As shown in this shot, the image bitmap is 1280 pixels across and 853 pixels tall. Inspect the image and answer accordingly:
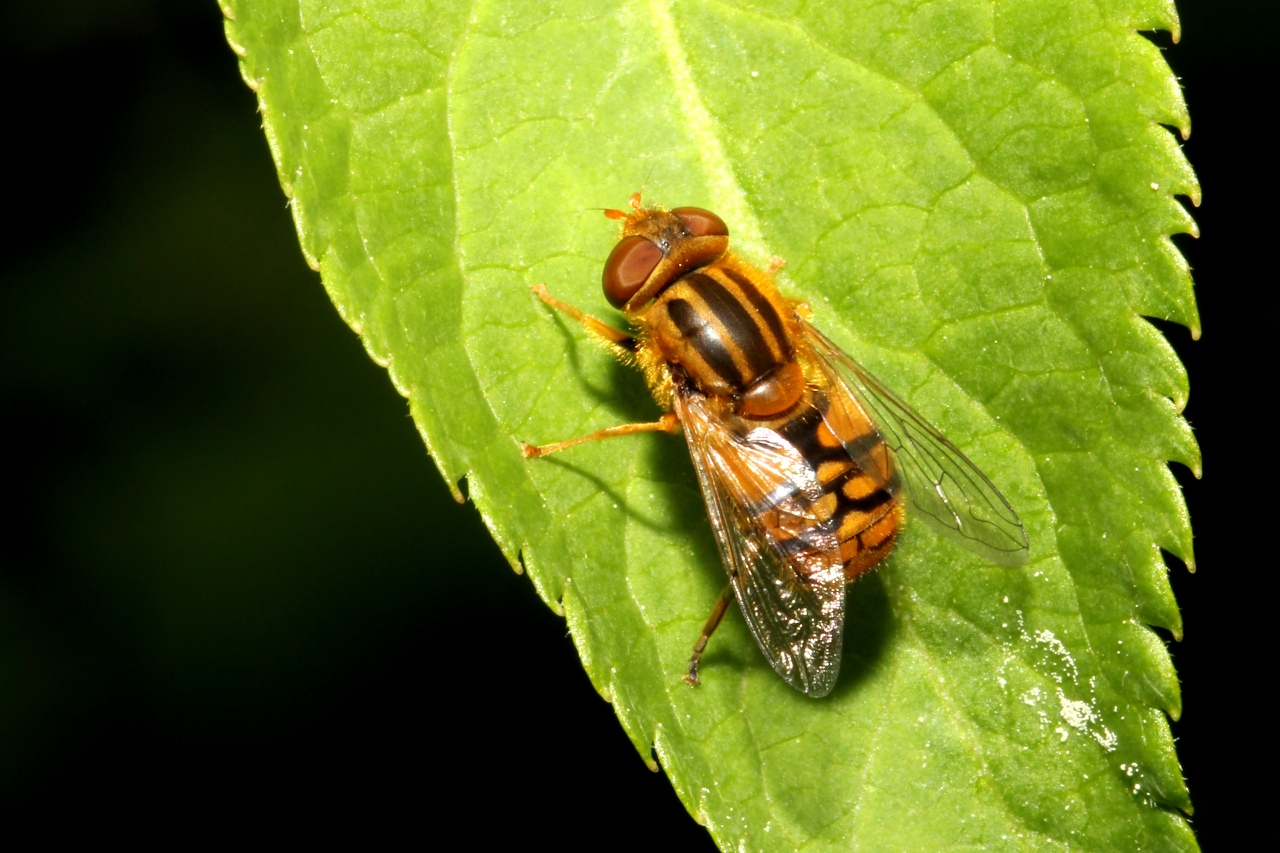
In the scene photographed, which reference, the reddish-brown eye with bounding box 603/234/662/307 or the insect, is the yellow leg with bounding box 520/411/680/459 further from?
the reddish-brown eye with bounding box 603/234/662/307

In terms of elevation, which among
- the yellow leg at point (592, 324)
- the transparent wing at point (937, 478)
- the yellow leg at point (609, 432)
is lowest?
the transparent wing at point (937, 478)

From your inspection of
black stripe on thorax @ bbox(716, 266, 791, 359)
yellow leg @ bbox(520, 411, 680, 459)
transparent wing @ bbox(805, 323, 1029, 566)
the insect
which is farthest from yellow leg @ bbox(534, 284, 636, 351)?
transparent wing @ bbox(805, 323, 1029, 566)

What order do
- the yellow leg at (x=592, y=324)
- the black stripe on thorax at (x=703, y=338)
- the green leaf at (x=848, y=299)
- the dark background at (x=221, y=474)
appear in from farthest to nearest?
1. the dark background at (x=221, y=474)
2. the black stripe on thorax at (x=703, y=338)
3. the yellow leg at (x=592, y=324)
4. the green leaf at (x=848, y=299)

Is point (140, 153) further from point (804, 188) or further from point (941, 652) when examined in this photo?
point (941, 652)

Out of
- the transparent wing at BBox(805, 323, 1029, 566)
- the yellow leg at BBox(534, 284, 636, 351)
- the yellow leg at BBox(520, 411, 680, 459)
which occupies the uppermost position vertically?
the yellow leg at BBox(534, 284, 636, 351)

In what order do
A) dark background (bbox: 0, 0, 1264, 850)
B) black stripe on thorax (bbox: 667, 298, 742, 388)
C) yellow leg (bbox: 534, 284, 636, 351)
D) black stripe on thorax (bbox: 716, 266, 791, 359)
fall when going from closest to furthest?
yellow leg (bbox: 534, 284, 636, 351) → black stripe on thorax (bbox: 716, 266, 791, 359) → black stripe on thorax (bbox: 667, 298, 742, 388) → dark background (bbox: 0, 0, 1264, 850)

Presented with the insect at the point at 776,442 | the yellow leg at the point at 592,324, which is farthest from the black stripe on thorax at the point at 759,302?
the yellow leg at the point at 592,324

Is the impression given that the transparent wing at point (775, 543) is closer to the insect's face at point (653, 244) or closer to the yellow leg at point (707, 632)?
the yellow leg at point (707, 632)
